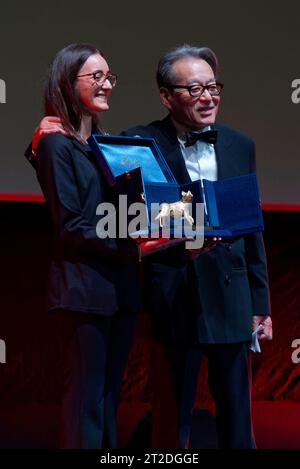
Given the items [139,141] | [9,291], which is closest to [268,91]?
[9,291]

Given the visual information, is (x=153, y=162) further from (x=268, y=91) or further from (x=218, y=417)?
(x=268, y=91)

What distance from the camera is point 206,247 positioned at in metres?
1.97

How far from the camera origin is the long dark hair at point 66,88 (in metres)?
2.09

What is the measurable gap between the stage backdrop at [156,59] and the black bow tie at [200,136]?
1.40m

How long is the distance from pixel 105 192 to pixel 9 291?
128 centimetres

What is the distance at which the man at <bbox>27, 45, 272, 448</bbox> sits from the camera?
2094 mm

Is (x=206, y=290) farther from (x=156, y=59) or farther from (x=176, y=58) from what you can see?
(x=156, y=59)

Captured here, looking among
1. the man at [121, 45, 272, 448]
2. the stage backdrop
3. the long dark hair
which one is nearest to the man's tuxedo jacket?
the man at [121, 45, 272, 448]

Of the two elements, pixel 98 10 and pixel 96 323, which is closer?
pixel 96 323

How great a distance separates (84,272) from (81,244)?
75 mm

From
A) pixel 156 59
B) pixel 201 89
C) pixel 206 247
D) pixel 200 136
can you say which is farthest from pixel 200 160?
pixel 156 59

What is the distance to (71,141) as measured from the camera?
2051 millimetres

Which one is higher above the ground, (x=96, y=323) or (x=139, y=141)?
(x=139, y=141)
